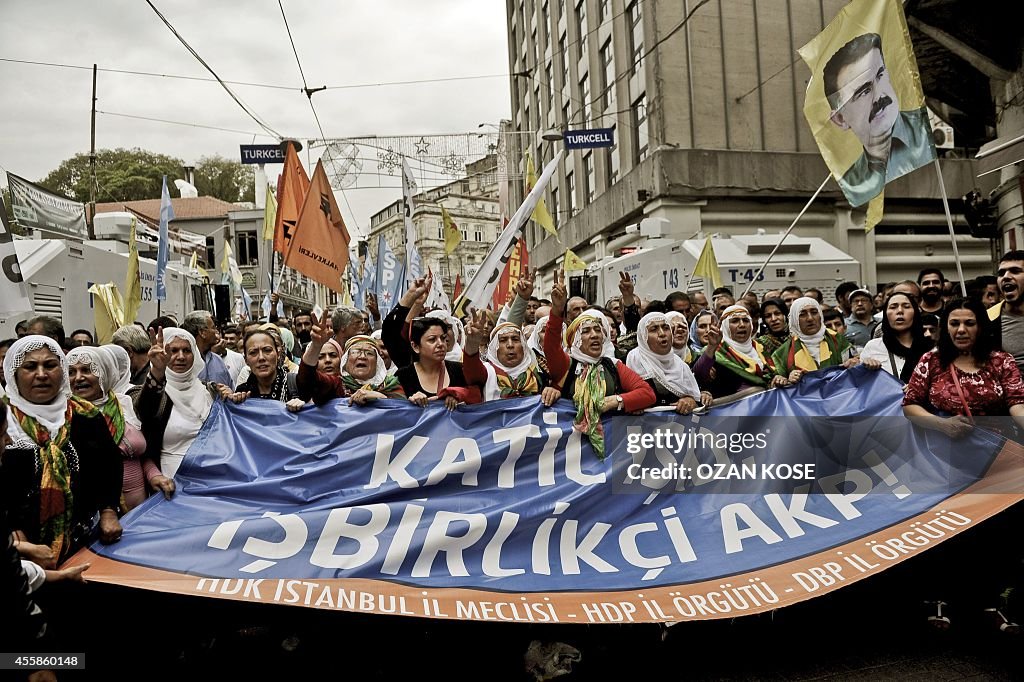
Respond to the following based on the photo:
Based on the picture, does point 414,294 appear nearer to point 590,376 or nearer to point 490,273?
point 490,273

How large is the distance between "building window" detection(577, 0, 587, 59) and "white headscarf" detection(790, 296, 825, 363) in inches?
854

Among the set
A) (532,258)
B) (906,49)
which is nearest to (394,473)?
(906,49)

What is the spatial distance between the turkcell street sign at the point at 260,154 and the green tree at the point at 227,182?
52.4 m

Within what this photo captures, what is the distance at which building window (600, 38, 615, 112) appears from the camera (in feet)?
74.4

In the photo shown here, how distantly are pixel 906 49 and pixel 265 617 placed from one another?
6271 millimetres

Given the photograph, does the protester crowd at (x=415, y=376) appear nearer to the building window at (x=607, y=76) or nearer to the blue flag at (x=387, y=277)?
the blue flag at (x=387, y=277)

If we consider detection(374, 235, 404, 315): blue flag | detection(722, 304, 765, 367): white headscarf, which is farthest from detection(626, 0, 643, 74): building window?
detection(722, 304, 765, 367): white headscarf

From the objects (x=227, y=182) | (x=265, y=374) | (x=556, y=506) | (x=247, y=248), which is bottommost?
(x=556, y=506)

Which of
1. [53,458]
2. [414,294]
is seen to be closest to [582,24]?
[414,294]

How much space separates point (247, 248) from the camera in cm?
4516

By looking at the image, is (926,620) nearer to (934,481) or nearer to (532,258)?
(934,481)

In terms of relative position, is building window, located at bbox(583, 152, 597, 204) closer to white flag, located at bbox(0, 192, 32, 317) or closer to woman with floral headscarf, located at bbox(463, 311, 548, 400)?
woman with floral headscarf, located at bbox(463, 311, 548, 400)

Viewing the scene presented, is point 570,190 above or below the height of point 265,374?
above

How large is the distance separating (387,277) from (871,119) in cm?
761
